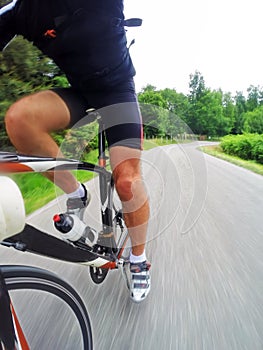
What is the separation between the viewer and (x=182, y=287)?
2082 millimetres

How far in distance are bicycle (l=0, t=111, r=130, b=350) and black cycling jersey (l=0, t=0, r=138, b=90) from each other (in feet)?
0.82

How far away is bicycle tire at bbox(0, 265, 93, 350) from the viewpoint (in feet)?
2.85

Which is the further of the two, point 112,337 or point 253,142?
point 253,142

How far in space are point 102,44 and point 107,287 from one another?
58.3 inches

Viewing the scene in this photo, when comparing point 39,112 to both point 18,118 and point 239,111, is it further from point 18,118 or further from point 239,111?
point 239,111

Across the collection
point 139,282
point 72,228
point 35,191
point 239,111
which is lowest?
point 35,191

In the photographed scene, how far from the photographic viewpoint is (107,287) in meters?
2.04

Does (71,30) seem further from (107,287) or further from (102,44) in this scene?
(107,287)

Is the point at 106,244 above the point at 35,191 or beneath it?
above

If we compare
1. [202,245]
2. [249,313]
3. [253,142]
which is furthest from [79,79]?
[253,142]

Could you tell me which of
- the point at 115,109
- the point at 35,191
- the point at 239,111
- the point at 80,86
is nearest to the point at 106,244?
the point at 115,109

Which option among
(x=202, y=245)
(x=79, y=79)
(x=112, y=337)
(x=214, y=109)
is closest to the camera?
(x=79, y=79)

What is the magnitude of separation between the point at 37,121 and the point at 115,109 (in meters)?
0.37

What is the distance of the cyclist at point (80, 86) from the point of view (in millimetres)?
1305
